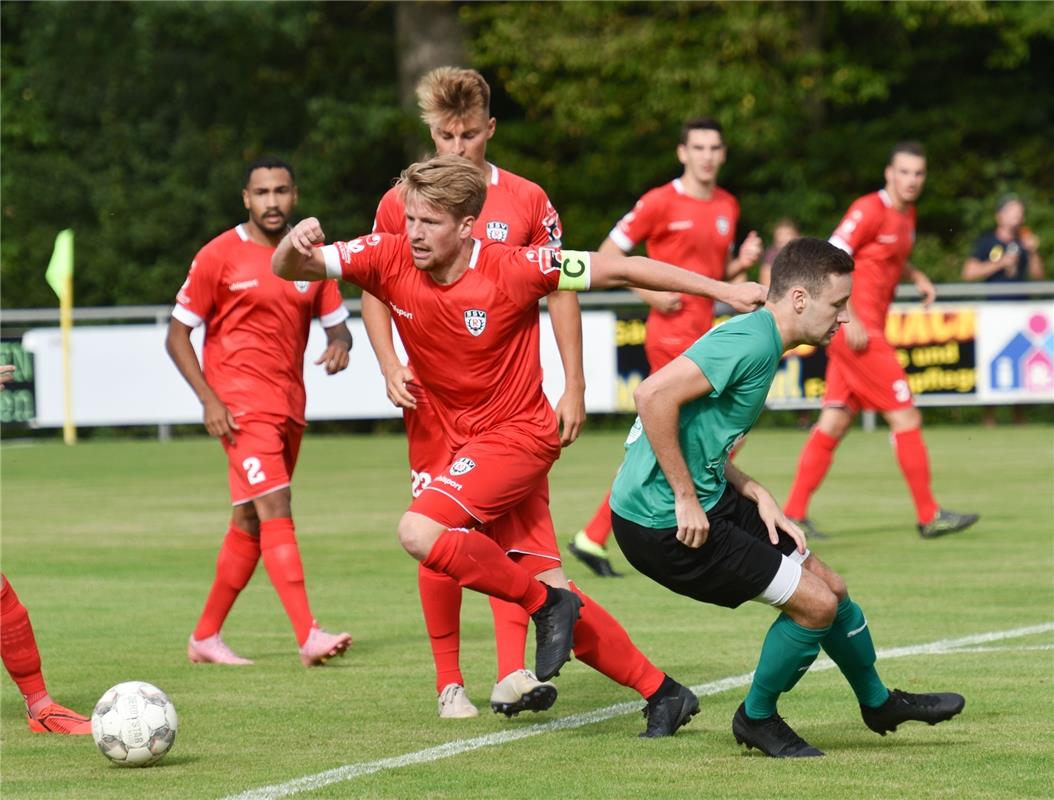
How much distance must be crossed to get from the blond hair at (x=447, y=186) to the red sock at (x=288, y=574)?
2268mm

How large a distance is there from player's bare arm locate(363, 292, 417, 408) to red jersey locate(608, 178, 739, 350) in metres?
4.16

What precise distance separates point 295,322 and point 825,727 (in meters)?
3.28

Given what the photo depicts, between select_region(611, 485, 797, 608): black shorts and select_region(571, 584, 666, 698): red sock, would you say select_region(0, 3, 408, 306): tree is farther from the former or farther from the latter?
select_region(611, 485, 797, 608): black shorts

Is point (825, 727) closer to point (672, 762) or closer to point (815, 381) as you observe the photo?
point (672, 762)

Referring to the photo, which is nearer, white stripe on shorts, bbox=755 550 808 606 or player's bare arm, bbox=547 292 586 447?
white stripe on shorts, bbox=755 550 808 606

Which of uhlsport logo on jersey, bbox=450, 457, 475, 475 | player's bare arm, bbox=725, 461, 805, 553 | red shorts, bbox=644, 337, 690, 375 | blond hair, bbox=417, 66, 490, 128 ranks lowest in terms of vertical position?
player's bare arm, bbox=725, 461, 805, 553

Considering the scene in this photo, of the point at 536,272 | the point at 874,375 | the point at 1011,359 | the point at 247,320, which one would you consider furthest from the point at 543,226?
the point at 1011,359

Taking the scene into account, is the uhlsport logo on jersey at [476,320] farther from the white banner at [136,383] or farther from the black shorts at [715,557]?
the white banner at [136,383]

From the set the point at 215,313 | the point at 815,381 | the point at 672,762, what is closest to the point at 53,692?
the point at 215,313

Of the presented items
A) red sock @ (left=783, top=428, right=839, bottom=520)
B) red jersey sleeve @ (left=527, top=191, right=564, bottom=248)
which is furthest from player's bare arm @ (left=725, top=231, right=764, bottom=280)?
red jersey sleeve @ (left=527, top=191, right=564, bottom=248)

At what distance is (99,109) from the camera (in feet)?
101

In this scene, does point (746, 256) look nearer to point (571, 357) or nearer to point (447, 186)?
point (571, 357)

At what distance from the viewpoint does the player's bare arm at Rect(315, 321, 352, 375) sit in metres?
8.32

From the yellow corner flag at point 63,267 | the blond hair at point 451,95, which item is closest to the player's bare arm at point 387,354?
the blond hair at point 451,95
